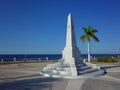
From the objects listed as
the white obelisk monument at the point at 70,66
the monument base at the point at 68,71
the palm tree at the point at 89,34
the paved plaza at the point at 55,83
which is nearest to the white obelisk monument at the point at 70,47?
the white obelisk monument at the point at 70,66

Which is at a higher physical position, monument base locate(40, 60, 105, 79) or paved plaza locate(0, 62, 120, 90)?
monument base locate(40, 60, 105, 79)

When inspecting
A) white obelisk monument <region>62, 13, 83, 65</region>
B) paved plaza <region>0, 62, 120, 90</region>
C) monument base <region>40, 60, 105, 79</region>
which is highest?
white obelisk monument <region>62, 13, 83, 65</region>

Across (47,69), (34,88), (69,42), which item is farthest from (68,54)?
(34,88)

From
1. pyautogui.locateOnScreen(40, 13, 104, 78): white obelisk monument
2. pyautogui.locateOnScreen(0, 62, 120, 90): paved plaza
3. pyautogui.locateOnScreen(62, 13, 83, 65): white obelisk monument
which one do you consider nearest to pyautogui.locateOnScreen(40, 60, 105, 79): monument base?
pyautogui.locateOnScreen(40, 13, 104, 78): white obelisk monument

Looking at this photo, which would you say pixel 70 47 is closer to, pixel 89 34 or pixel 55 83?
pixel 55 83

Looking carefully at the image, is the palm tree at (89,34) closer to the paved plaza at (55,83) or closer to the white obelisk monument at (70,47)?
the white obelisk monument at (70,47)

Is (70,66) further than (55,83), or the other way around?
(70,66)

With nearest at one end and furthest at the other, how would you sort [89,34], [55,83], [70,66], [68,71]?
[55,83] → [68,71] → [70,66] → [89,34]

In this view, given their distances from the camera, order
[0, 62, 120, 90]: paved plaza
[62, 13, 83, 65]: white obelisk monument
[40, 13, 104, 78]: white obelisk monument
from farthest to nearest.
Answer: [62, 13, 83, 65]: white obelisk monument < [40, 13, 104, 78]: white obelisk monument < [0, 62, 120, 90]: paved plaza

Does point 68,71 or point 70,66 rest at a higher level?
point 70,66

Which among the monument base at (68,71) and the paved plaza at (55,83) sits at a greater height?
the monument base at (68,71)

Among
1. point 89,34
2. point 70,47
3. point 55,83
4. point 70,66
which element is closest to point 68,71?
point 70,66

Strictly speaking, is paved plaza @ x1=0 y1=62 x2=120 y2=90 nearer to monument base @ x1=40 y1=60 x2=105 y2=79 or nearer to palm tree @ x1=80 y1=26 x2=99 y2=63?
monument base @ x1=40 y1=60 x2=105 y2=79

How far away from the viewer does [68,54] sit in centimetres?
2627
